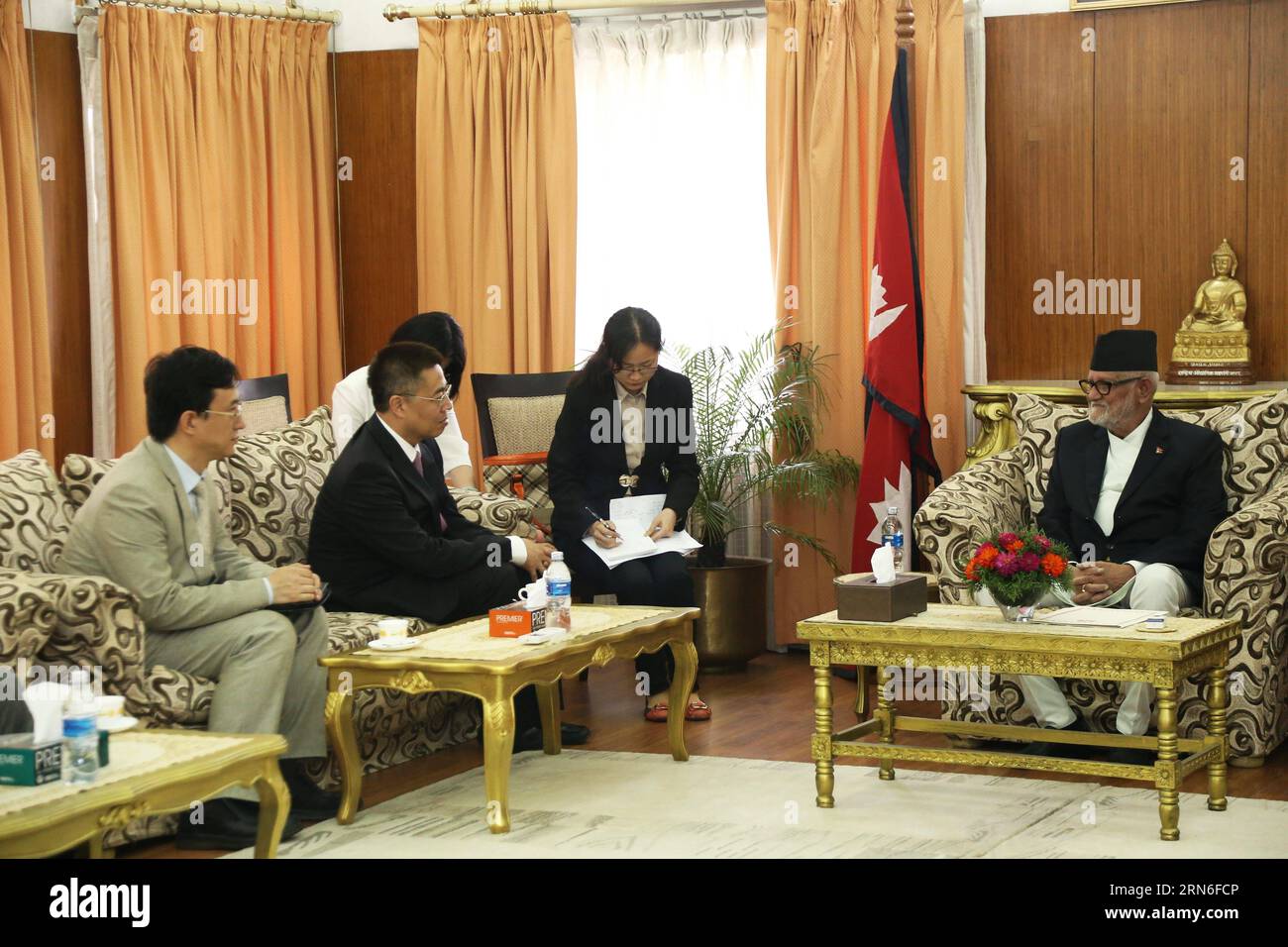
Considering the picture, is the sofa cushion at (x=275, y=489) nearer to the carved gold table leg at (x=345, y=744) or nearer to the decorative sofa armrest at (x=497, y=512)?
the decorative sofa armrest at (x=497, y=512)

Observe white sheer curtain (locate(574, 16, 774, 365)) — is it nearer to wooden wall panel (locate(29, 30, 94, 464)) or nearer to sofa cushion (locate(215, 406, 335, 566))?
sofa cushion (locate(215, 406, 335, 566))

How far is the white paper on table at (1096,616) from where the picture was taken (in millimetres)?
3980

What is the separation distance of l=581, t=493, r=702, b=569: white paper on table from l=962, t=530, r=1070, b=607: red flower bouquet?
155 cm

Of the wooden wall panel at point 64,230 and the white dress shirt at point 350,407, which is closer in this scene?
the white dress shirt at point 350,407

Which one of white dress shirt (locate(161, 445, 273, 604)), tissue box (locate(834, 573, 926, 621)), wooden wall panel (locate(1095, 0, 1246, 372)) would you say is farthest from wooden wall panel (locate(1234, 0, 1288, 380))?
white dress shirt (locate(161, 445, 273, 604))

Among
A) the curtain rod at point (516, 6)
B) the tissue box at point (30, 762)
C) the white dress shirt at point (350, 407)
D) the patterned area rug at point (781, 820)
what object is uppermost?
the curtain rod at point (516, 6)

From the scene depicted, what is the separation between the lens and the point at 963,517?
4.93 meters

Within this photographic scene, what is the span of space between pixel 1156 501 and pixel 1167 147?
190 centimetres

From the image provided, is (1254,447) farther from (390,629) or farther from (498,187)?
(498,187)

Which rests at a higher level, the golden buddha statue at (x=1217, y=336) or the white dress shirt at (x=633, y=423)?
the golden buddha statue at (x=1217, y=336)

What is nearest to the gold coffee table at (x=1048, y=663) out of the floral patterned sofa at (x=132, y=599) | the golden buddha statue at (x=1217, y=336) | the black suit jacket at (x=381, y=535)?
the black suit jacket at (x=381, y=535)

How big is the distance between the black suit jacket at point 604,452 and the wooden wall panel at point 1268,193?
92.4 inches

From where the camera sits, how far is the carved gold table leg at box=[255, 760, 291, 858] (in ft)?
10.8

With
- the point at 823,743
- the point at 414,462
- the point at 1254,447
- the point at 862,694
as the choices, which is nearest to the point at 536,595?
the point at 414,462
